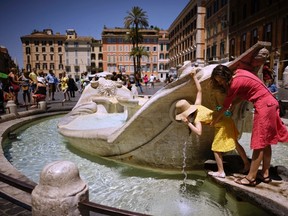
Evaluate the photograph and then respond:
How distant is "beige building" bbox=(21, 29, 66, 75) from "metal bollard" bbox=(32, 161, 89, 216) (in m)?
89.9

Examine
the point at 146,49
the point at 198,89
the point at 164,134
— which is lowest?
the point at 164,134

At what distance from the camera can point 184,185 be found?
3.54 meters

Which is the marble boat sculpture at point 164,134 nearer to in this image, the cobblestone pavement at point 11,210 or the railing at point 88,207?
the cobblestone pavement at point 11,210

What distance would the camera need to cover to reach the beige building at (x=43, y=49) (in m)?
85.2

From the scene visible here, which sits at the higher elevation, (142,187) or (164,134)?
(164,134)

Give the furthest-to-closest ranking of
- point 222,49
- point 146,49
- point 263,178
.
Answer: point 146,49 → point 222,49 → point 263,178

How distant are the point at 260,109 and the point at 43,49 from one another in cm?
9160

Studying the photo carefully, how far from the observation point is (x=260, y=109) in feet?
8.79

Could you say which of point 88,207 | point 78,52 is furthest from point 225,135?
point 78,52

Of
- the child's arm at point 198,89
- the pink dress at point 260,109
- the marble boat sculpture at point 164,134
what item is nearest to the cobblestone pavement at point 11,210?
the marble boat sculpture at point 164,134

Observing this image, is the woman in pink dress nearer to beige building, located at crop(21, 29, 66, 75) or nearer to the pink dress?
the pink dress

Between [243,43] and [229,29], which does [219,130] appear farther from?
[229,29]

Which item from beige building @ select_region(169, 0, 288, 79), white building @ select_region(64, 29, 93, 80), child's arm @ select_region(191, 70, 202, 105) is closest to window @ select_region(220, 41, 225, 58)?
beige building @ select_region(169, 0, 288, 79)

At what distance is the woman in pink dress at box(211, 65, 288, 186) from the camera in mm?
2658
